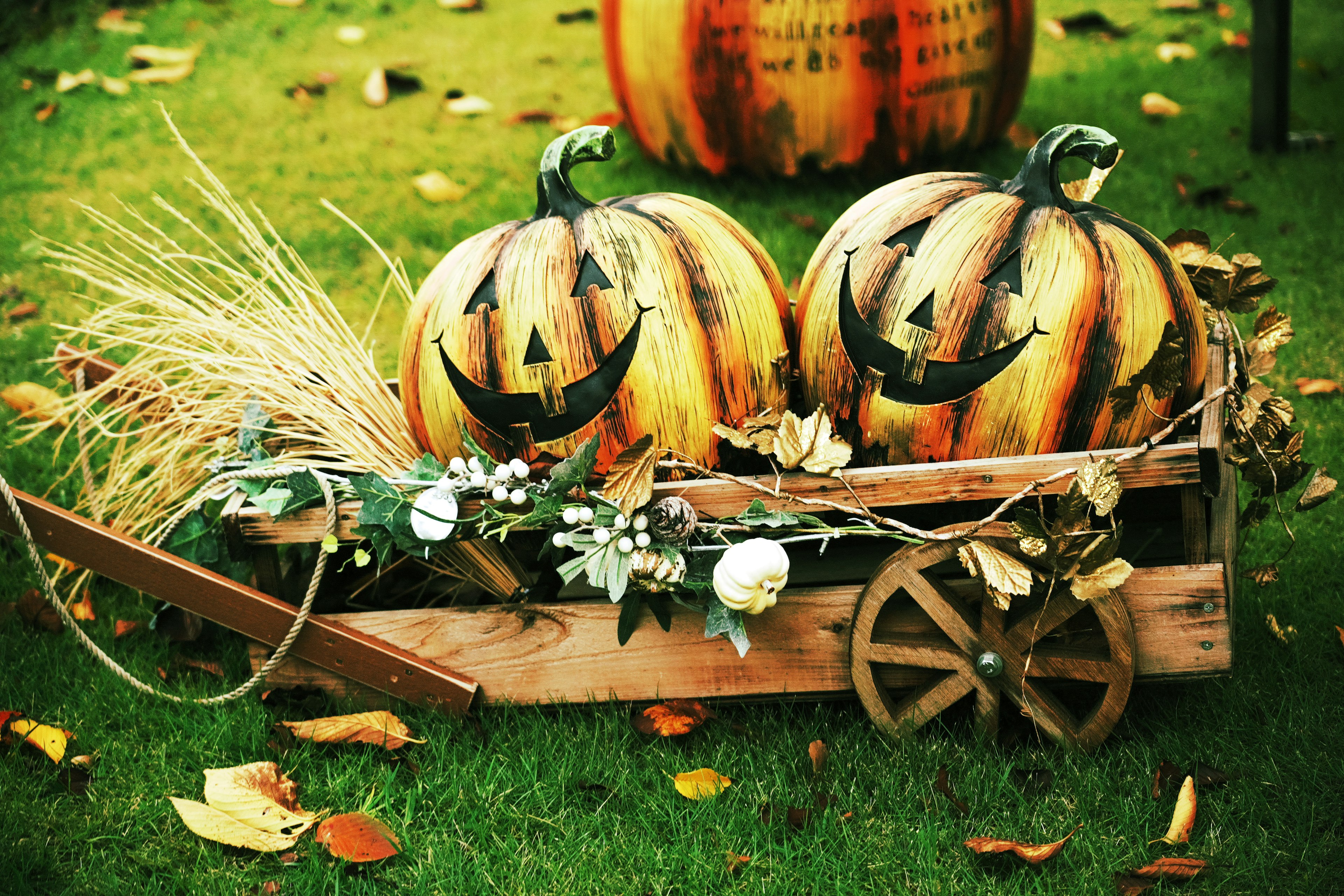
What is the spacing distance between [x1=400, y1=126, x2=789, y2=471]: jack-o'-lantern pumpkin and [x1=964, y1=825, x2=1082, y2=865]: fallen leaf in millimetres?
855

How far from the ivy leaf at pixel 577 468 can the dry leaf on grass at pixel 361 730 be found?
0.64m

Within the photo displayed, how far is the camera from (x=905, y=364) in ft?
6.60

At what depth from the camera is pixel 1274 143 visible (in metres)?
4.31

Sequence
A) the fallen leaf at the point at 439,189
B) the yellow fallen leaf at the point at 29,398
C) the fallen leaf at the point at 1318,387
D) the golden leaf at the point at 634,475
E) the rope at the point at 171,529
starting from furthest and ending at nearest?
the fallen leaf at the point at 439,189 < the yellow fallen leaf at the point at 29,398 < the fallen leaf at the point at 1318,387 < the rope at the point at 171,529 < the golden leaf at the point at 634,475

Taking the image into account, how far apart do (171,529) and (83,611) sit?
50cm

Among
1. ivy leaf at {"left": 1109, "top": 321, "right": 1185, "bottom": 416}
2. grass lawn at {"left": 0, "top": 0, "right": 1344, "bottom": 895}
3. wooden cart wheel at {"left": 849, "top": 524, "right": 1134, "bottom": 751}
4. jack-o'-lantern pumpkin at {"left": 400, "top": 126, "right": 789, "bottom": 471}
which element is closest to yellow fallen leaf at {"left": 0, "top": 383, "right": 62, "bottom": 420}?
grass lawn at {"left": 0, "top": 0, "right": 1344, "bottom": 895}

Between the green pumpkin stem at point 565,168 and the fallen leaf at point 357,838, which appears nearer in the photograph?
the fallen leaf at point 357,838

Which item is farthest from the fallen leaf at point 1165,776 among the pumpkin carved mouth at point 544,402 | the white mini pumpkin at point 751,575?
the pumpkin carved mouth at point 544,402

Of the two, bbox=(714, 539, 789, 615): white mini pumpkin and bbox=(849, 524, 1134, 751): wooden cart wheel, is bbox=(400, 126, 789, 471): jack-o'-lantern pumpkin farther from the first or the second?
bbox=(849, 524, 1134, 751): wooden cart wheel

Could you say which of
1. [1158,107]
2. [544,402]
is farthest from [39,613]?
[1158,107]

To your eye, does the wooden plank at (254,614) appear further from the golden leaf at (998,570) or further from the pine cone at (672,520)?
the golden leaf at (998,570)

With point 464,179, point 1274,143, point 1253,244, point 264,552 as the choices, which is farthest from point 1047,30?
point 264,552

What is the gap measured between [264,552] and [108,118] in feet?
13.3

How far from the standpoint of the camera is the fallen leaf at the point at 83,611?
106 inches
